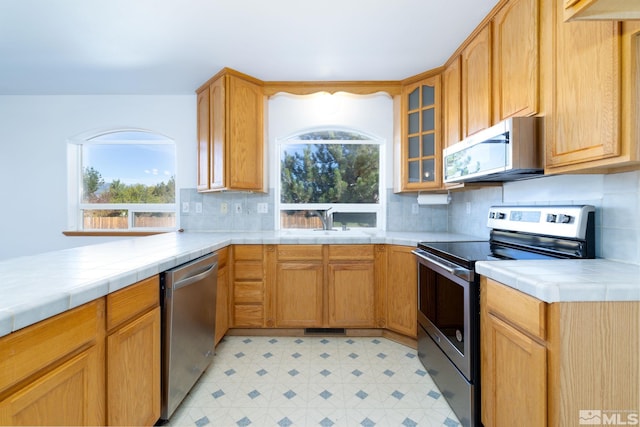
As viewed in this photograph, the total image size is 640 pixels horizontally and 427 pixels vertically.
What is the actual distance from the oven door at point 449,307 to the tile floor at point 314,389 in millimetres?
332

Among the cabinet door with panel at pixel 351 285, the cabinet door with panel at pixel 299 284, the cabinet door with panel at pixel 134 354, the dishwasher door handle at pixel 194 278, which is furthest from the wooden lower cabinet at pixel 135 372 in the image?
the cabinet door with panel at pixel 351 285

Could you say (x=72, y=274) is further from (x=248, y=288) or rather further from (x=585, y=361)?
(x=585, y=361)

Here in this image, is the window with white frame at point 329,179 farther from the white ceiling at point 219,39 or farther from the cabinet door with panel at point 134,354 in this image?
the cabinet door with panel at point 134,354

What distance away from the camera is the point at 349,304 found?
2.39 metres

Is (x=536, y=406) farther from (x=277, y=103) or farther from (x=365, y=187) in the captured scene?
(x=277, y=103)

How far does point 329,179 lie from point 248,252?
1196 millimetres

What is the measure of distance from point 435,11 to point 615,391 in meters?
2.07

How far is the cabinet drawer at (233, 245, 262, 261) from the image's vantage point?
2.39 metres

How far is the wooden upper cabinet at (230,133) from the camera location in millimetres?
2492

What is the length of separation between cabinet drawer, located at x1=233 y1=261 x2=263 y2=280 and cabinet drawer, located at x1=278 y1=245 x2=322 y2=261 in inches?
9.0

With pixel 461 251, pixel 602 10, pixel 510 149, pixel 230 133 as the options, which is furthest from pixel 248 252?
pixel 602 10

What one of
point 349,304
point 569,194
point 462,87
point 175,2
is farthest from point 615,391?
point 175,2

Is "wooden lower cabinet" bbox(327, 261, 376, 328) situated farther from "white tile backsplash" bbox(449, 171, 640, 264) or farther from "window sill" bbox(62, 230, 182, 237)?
"window sill" bbox(62, 230, 182, 237)

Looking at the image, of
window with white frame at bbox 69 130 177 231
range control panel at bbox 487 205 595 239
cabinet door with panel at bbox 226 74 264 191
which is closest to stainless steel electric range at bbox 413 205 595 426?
range control panel at bbox 487 205 595 239
